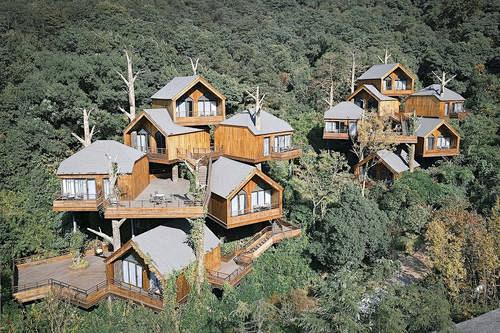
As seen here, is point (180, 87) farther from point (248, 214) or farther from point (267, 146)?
point (248, 214)

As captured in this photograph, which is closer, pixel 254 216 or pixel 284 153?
pixel 254 216

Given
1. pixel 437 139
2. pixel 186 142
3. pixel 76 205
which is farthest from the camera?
pixel 437 139

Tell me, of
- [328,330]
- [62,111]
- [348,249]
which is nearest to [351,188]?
[348,249]

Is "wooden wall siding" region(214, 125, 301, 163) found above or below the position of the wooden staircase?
above

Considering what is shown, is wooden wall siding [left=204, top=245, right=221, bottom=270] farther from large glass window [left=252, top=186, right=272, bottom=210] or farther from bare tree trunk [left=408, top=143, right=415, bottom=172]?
bare tree trunk [left=408, top=143, right=415, bottom=172]

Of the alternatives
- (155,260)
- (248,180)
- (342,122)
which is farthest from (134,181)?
(342,122)

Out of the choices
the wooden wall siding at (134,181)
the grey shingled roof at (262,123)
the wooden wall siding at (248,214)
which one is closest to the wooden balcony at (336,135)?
the grey shingled roof at (262,123)

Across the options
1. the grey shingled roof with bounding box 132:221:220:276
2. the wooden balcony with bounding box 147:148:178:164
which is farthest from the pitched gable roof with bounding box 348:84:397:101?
the grey shingled roof with bounding box 132:221:220:276
